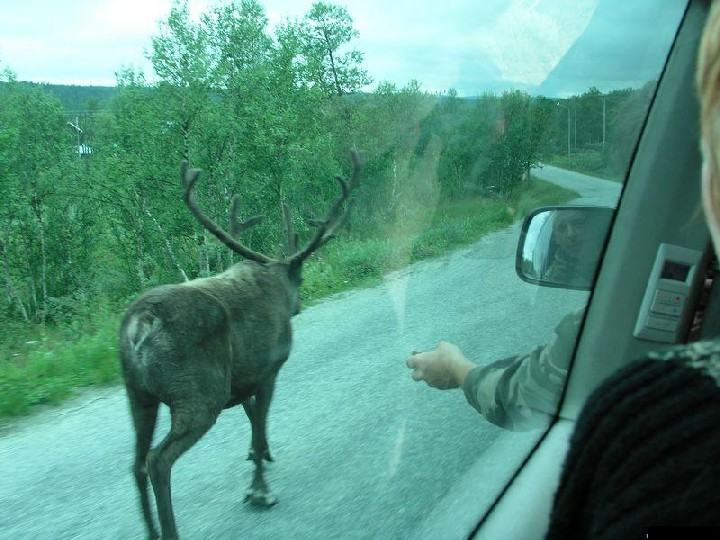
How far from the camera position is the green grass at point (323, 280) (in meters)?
2.04

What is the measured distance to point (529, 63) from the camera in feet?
10.7

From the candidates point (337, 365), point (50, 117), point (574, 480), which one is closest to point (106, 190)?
point (50, 117)

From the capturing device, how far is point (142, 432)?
222cm

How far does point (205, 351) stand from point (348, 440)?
2.72ft

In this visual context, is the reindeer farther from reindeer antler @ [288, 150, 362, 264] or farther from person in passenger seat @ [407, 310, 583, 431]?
person in passenger seat @ [407, 310, 583, 431]

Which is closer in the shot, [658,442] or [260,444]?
[658,442]

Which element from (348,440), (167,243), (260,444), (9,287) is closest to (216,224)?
(167,243)

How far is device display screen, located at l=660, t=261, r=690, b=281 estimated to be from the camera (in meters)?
2.79

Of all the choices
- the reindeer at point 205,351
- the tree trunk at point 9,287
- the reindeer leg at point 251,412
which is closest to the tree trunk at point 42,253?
the tree trunk at point 9,287

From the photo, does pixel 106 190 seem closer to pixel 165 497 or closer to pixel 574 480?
pixel 165 497

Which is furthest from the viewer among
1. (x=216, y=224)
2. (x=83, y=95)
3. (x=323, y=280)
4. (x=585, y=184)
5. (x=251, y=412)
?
(x=585, y=184)

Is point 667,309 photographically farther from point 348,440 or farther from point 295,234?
point 295,234

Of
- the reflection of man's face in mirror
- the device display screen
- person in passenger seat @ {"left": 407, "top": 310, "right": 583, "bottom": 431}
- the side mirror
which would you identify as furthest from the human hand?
the device display screen

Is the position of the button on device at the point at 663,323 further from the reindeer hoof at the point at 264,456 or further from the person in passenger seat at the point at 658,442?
the person in passenger seat at the point at 658,442
